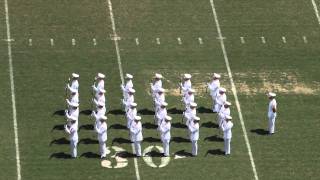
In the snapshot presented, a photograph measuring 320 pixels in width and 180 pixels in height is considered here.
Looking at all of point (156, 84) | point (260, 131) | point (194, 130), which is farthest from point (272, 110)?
point (156, 84)

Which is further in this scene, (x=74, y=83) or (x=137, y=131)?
(x=74, y=83)

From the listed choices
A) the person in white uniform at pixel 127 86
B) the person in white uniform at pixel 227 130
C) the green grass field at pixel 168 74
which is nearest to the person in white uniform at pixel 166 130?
the green grass field at pixel 168 74

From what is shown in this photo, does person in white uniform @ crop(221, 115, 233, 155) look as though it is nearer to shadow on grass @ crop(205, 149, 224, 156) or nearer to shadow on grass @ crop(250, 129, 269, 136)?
shadow on grass @ crop(205, 149, 224, 156)

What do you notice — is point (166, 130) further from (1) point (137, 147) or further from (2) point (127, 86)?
(2) point (127, 86)

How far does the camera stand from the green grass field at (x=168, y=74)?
2945cm

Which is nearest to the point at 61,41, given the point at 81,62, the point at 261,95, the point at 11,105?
the point at 81,62

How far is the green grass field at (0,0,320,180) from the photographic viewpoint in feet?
96.6

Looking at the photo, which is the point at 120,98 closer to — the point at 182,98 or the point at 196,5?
the point at 182,98

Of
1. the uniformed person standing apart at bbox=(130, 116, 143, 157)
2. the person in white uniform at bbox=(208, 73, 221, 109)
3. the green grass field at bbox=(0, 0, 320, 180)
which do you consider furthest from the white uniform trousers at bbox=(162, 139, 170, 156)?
the person in white uniform at bbox=(208, 73, 221, 109)

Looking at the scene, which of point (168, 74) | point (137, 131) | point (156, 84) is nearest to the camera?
point (137, 131)

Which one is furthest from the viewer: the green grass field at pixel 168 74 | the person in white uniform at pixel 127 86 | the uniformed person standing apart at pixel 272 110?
the person in white uniform at pixel 127 86

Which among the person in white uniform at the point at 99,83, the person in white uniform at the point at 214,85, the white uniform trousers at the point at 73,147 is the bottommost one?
the white uniform trousers at the point at 73,147

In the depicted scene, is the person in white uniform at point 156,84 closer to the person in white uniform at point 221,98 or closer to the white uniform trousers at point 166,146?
the person in white uniform at point 221,98

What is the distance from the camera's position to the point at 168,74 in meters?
32.8
